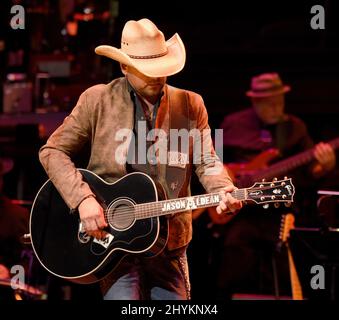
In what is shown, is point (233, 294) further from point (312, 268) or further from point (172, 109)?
point (172, 109)

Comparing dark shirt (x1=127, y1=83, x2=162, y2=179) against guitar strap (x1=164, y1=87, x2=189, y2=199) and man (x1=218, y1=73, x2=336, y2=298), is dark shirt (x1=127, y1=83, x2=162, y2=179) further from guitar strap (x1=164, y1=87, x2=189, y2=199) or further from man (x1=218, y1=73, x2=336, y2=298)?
man (x1=218, y1=73, x2=336, y2=298)

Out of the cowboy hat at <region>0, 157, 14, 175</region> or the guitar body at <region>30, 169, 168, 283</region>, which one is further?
the cowboy hat at <region>0, 157, 14, 175</region>

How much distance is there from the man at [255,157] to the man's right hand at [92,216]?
331 cm

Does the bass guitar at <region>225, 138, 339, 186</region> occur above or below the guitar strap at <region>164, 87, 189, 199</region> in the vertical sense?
below

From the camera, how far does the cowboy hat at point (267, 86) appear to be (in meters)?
8.88

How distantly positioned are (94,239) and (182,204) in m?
0.59

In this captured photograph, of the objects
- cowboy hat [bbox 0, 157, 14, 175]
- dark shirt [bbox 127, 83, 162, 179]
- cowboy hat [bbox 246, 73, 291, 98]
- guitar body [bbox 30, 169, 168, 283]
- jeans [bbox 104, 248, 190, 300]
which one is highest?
cowboy hat [bbox 246, 73, 291, 98]

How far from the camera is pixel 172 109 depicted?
213 inches

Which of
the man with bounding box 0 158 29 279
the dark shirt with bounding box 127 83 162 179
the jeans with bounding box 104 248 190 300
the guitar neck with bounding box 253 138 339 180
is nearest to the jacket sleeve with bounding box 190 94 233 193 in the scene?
the dark shirt with bounding box 127 83 162 179

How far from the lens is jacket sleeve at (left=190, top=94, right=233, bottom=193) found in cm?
527

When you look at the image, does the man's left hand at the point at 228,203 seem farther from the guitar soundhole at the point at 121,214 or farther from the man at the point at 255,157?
the man at the point at 255,157

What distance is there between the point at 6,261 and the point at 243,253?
7.75 feet
